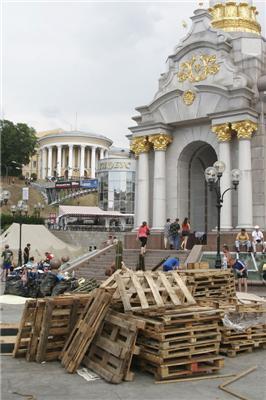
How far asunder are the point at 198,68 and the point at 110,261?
1233 cm

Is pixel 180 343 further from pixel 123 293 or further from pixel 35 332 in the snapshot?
pixel 35 332

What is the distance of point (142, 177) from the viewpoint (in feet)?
99.2

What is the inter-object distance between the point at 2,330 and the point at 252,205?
17.7 meters

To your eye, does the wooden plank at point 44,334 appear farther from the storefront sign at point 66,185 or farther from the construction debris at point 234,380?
the storefront sign at point 66,185

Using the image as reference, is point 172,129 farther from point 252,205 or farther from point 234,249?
point 234,249

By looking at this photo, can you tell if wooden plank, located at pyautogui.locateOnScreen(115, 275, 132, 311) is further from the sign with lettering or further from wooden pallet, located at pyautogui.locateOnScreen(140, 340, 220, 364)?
the sign with lettering

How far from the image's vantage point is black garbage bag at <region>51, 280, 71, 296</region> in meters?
12.5

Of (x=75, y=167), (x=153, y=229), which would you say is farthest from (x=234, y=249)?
(x=75, y=167)

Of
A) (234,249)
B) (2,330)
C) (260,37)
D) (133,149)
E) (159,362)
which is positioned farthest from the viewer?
(133,149)

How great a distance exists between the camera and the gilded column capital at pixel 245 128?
25.5 metres

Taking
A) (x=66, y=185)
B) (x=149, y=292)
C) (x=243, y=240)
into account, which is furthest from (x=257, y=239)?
(x=66, y=185)

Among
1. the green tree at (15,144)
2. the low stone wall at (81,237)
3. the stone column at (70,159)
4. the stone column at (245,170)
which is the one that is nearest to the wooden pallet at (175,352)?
the stone column at (245,170)

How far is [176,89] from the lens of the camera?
28.6 metres

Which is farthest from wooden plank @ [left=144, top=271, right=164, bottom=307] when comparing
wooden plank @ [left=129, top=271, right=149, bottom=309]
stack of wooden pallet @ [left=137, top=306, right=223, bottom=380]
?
stack of wooden pallet @ [left=137, top=306, right=223, bottom=380]
